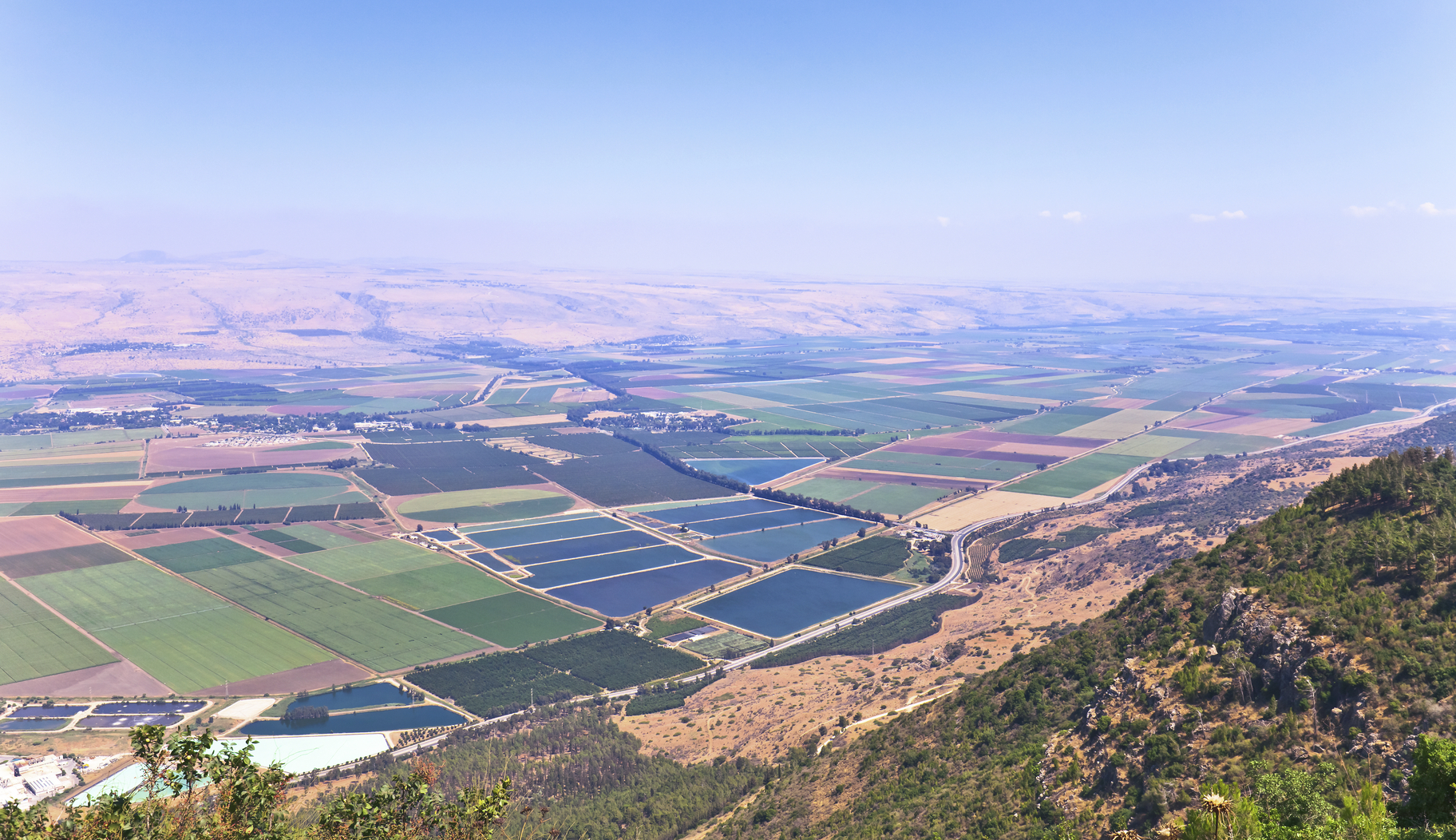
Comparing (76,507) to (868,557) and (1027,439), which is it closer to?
(868,557)

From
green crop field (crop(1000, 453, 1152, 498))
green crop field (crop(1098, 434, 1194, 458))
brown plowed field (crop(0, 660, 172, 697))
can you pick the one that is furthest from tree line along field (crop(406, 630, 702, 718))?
green crop field (crop(1098, 434, 1194, 458))

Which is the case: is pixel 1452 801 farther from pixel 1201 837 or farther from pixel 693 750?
pixel 693 750

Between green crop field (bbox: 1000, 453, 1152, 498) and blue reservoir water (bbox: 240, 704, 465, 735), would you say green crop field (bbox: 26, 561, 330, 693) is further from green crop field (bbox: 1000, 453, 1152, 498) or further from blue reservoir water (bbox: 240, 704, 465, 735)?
green crop field (bbox: 1000, 453, 1152, 498)

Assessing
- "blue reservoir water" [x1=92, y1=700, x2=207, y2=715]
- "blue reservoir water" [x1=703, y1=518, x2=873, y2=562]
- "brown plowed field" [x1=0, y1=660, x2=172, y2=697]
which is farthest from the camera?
"blue reservoir water" [x1=703, y1=518, x2=873, y2=562]

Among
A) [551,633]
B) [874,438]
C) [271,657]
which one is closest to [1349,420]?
[874,438]

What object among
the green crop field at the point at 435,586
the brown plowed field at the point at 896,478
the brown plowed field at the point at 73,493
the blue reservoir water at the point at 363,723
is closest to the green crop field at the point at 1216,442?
the brown plowed field at the point at 896,478
